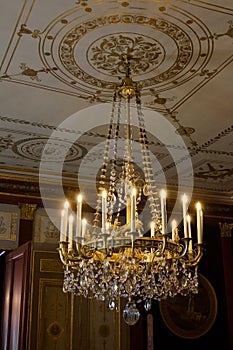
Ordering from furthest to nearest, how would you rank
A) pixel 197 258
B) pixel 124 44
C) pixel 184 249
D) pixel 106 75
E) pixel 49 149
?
pixel 49 149 < pixel 106 75 < pixel 124 44 < pixel 197 258 < pixel 184 249

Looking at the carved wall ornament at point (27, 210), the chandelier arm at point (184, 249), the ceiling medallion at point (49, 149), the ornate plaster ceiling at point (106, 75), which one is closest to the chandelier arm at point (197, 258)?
the chandelier arm at point (184, 249)

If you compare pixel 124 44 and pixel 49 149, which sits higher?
pixel 124 44

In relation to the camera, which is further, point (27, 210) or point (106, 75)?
point (27, 210)

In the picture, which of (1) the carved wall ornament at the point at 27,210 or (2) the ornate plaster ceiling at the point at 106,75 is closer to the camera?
(2) the ornate plaster ceiling at the point at 106,75

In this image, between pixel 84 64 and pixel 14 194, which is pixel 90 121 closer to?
pixel 84 64

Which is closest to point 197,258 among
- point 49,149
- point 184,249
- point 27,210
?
point 184,249

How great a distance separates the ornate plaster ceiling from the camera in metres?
3.46

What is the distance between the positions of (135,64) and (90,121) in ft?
3.97

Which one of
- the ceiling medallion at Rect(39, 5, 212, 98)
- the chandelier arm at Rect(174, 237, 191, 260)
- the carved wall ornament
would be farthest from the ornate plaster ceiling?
the chandelier arm at Rect(174, 237, 191, 260)

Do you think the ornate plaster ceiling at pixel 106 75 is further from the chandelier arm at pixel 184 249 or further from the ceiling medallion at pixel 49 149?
the chandelier arm at pixel 184 249

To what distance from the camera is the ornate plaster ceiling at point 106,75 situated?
3.46 metres

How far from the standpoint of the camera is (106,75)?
4.25 m

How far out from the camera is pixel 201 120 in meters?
5.09

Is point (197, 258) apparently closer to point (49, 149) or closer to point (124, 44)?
point (124, 44)
